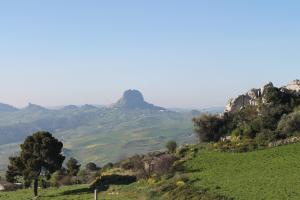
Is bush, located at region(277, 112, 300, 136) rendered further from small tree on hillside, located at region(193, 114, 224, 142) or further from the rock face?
the rock face

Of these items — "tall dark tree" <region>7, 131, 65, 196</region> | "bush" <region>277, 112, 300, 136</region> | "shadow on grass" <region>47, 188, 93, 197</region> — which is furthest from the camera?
"bush" <region>277, 112, 300, 136</region>

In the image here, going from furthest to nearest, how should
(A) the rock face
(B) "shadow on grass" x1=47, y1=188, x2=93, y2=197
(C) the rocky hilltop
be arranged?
(A) the rock face < (C) the rocky hilltop < (B) "shadow on grass" x1=47, y1=188, x2=93, y2=197

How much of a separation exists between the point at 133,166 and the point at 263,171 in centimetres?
3293

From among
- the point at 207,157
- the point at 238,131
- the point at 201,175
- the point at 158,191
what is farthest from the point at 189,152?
the point at 158,191

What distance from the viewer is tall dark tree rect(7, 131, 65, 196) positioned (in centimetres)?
7456

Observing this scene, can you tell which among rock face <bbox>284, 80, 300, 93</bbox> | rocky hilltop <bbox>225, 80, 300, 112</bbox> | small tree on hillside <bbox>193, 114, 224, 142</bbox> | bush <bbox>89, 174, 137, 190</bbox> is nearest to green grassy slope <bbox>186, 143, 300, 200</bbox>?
bush <bbox>89, 174, 137, 190</bbox>

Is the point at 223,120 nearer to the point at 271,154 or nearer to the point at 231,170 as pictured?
the point at 271,154

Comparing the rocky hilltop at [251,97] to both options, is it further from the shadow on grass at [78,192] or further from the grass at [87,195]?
the grass at [87,195]

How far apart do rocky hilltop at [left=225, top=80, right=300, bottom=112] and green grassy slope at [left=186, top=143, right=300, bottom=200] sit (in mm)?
30708

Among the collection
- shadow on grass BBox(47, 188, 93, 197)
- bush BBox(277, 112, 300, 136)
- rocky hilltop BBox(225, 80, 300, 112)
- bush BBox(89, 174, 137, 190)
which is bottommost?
shadow on grass BBox(47, 188, 93, 197)

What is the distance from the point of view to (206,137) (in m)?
98.9

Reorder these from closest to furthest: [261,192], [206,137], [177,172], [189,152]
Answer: [261,192], [177,172], [189,152], [206,137]

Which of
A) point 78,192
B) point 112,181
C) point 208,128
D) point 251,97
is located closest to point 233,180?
point 112,181

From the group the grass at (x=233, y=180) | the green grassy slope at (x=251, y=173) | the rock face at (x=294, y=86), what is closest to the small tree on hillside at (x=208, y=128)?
the grass at (x=233, y=180)
